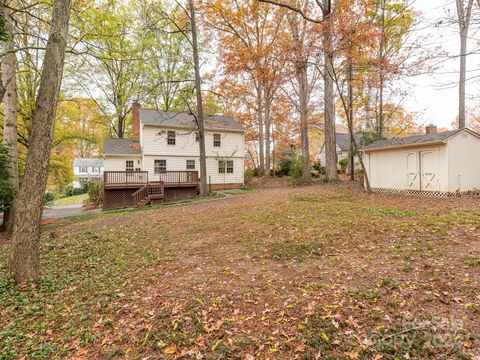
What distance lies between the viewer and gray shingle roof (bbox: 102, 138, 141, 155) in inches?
729

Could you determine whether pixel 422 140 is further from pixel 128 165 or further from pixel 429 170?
pixel 128 165

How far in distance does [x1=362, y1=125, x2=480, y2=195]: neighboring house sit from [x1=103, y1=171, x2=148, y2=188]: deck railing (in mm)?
15130

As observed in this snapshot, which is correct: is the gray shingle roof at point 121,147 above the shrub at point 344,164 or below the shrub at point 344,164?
above

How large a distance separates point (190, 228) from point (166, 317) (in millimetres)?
4509

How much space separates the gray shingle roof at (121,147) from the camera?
18.5 metres

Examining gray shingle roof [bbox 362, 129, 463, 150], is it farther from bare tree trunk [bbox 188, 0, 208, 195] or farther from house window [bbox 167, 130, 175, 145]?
house window [bbox 167, 130, 175, 145]

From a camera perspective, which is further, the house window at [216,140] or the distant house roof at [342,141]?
the distant house roof at [342,141]

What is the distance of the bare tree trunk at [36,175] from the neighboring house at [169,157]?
1118cm

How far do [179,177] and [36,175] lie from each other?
13288 millimetres

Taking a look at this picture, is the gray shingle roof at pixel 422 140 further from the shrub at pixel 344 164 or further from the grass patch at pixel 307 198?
the shrub at pixel 344 164

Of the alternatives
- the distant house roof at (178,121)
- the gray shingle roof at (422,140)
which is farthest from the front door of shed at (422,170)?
the distant house roof at (178,121)

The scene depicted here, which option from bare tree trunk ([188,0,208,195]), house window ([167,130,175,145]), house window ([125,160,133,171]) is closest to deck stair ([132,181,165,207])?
bare tree trunk ([188,0,208,195])

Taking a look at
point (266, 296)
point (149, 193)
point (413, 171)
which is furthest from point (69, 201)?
point (413, 171)

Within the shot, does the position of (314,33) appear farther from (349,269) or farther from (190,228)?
(349,269)
